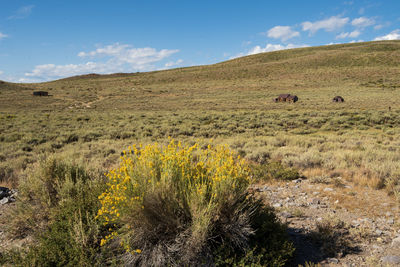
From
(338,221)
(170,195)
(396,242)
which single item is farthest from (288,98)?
(170,195)

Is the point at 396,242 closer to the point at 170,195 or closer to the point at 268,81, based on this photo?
the point at 170,195

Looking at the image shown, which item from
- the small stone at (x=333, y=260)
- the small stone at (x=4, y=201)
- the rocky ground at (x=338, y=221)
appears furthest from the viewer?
the small stone at (x=4, y=201)

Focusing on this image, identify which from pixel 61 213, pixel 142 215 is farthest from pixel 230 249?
pixel 61 213

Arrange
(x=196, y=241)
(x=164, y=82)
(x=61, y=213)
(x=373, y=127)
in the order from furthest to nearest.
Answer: (x=164, y=82) → (x=373, y=127) → (x=61, y=213) → (x=196, y=241)

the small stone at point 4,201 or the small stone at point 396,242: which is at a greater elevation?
the small stone at point 4,201

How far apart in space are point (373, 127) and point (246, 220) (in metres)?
16.6

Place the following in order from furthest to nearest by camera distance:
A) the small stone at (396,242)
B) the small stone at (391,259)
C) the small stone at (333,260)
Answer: the small stone at (396,242) → the small stone at (333,260) → the small stone at (391,259)

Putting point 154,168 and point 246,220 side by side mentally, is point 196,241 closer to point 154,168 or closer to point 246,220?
point 246,220

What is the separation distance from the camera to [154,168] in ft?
9.95

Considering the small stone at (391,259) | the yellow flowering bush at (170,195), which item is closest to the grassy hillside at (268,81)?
the yellow flowering bush at (170,195)

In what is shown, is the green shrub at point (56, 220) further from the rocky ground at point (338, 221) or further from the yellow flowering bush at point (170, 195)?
the rocky ground at point (338, 221)

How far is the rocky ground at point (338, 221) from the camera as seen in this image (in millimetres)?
3215

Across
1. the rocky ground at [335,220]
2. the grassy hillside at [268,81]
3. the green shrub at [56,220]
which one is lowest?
the rocky ground at [335,220]

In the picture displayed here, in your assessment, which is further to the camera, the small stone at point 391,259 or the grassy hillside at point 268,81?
the grassy hillside at point 268,81
